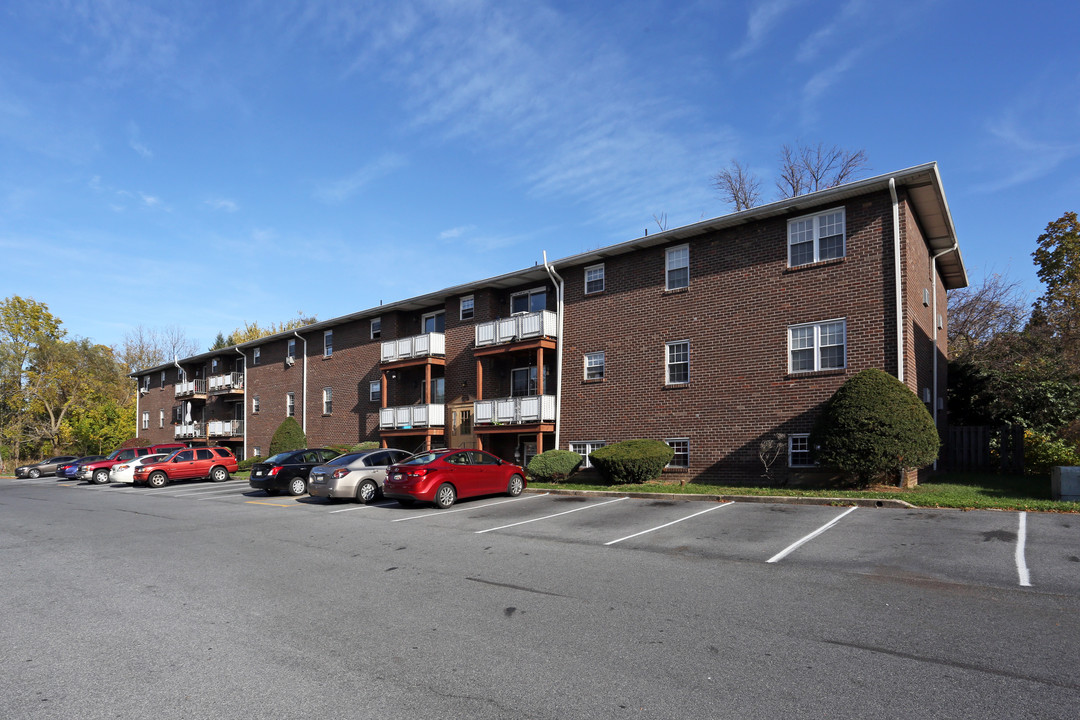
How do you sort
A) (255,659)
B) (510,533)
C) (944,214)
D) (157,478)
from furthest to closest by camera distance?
(157,478) < (944,214) < (510,533) < (255,659)

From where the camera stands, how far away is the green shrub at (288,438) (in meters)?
33.6

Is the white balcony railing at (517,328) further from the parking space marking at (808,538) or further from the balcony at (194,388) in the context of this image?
the balcony at (194,388)

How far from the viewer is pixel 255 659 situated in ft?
17.3

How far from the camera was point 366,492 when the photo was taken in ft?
58.8

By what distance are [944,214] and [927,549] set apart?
12.6m

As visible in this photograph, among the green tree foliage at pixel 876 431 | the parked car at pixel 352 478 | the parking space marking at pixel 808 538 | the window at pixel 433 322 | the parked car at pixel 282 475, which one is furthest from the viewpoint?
the window at pixel 433 322

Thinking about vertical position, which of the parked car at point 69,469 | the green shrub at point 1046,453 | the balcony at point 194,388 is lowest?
the parked car at point 69,469

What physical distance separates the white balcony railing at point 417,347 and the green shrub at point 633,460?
11.3 m

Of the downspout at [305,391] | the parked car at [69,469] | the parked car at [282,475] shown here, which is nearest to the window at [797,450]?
Result: the parked car at [282,475]

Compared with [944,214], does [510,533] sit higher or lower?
lower

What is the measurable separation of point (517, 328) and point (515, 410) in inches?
117

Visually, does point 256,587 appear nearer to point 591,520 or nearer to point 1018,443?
point 591,520

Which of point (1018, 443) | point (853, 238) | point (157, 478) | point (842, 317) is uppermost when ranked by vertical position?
point (853, 238)

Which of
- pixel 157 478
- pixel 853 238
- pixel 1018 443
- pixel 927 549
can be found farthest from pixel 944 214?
pixel 157 478
